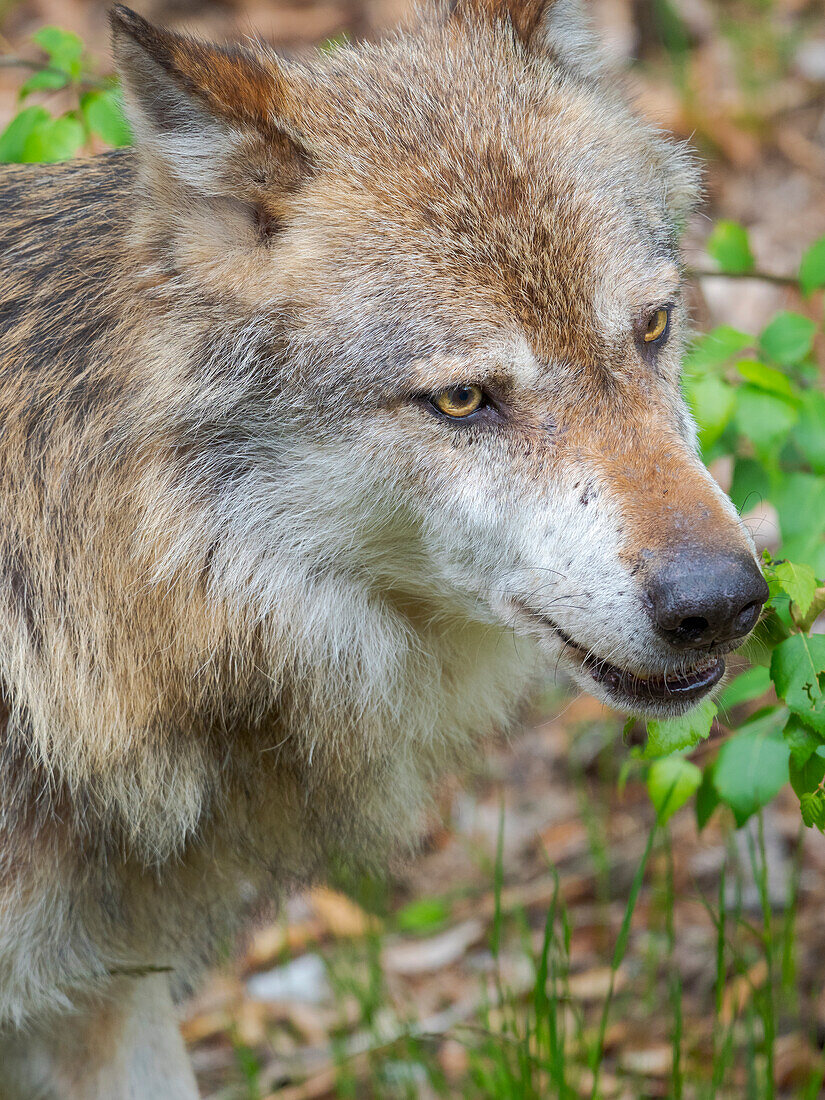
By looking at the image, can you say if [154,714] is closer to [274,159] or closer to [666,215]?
[274,159]

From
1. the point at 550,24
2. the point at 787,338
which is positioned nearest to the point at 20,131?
the point at 550,24

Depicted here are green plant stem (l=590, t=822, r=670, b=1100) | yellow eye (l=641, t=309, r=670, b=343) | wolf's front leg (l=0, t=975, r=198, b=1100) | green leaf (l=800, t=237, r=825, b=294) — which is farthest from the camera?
wolf's front leg (l=0, t=975, r=198, b=1100)

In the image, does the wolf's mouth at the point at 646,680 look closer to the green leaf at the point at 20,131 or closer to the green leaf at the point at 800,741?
the green leaf at the point at 800,741

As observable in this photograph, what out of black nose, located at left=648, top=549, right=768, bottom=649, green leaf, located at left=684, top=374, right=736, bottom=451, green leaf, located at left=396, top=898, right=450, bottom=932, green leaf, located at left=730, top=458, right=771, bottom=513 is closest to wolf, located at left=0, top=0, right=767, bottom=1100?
black nose, located at left=648, top=549, right=768, bottom=649

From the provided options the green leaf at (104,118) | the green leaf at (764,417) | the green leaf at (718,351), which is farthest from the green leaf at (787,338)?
the green leaf at (104,118)

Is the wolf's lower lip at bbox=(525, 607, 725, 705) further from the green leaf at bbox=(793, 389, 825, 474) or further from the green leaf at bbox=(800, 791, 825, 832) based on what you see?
the green leaf at bbox=(793, 389, 825, 474)

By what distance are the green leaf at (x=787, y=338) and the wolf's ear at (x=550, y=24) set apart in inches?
28.7

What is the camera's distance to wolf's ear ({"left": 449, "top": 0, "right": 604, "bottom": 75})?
268 cm

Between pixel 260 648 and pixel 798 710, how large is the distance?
1073 millimetres

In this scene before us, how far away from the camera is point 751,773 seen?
2.32 m

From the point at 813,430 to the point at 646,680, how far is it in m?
0.91

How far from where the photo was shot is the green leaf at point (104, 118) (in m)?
3.13

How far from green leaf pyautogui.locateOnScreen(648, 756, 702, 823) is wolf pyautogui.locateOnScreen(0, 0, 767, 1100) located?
37 centimetres

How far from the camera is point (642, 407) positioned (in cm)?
231
